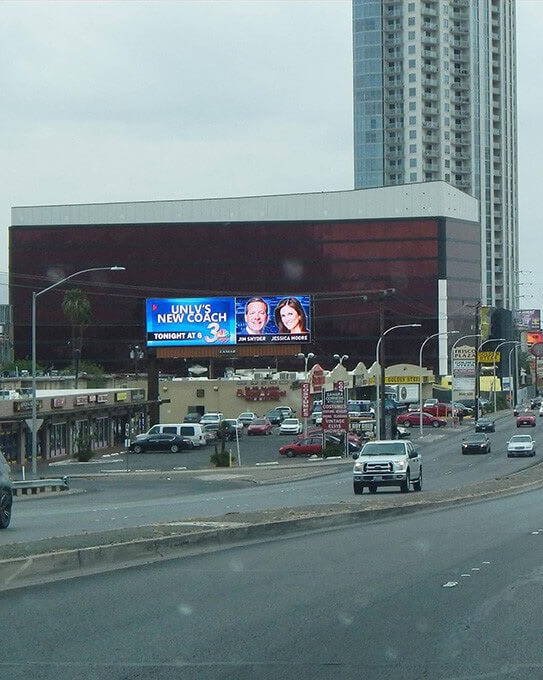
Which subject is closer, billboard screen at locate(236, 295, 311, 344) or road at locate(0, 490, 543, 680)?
road at locate(0, 490, 543, 680)

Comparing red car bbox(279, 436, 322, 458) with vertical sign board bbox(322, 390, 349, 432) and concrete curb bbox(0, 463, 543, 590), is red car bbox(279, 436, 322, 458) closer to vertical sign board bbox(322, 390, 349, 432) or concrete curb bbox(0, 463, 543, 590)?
vertical sign board bbox(322, 390, 349, 432)

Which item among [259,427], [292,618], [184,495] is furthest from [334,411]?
[292,618]

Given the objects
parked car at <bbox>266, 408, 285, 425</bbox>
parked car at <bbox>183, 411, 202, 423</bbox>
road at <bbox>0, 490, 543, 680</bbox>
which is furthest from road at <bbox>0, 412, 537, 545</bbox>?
parked car at <bbox>266, 408, 285, 425</bbox>

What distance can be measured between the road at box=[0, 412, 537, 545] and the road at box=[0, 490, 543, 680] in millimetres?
5340

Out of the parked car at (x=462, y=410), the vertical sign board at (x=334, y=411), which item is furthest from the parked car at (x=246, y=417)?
the vertical sign board at (x=334, y=411)

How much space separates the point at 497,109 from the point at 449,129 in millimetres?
12074

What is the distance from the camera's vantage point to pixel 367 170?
179625 mm

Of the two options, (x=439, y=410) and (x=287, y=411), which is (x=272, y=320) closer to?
(x=287, y=411)

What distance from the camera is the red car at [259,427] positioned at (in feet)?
283

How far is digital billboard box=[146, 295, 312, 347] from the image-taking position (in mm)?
84188

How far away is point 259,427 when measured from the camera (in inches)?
3408

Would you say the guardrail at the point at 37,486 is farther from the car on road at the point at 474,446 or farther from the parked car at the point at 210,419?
the parked car at the point at 210,419

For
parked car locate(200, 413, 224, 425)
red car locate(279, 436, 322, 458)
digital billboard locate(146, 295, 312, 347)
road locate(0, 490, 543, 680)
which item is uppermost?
digital billboard locate(146, 295, 312, 347)

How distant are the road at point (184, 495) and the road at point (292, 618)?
17.5ft
